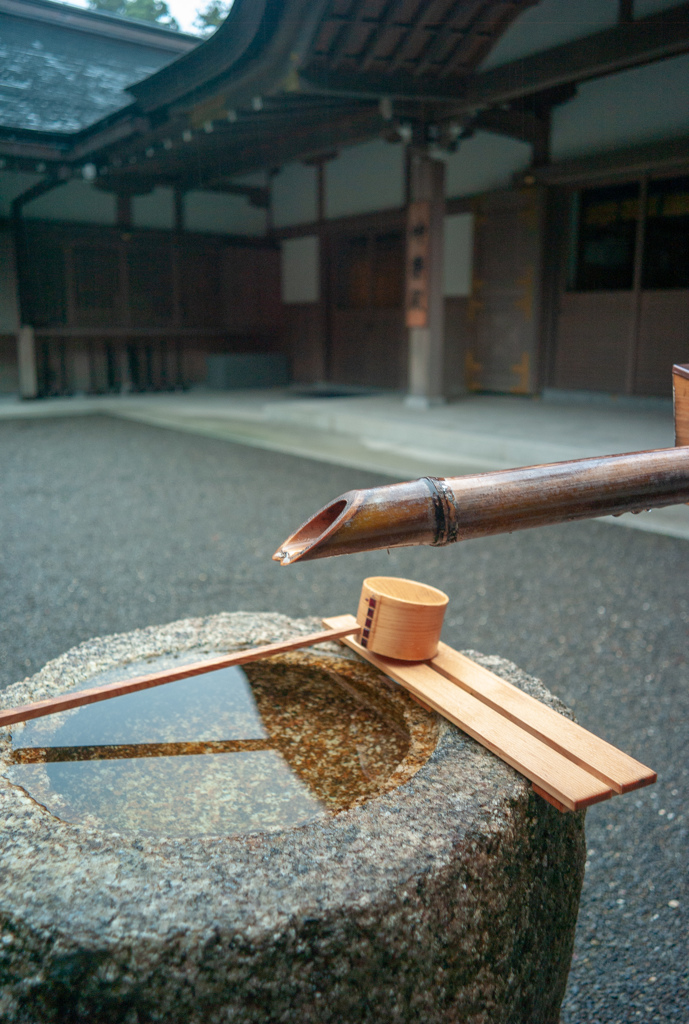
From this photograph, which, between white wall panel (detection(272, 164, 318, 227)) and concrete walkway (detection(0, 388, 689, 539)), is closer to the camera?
concrete walkway (detection(0, 388, 689, 539))

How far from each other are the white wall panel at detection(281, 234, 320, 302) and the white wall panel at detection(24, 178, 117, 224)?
2.84 metres

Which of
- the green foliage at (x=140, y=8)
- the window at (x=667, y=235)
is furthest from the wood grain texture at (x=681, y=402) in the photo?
the window at (x=667, y=235)

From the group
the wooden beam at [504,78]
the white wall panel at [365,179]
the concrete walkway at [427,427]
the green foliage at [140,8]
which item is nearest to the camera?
the green foliage at [140,8]

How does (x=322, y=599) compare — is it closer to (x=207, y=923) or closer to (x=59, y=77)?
(x=59, y=77)

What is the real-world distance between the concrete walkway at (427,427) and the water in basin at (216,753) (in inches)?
109

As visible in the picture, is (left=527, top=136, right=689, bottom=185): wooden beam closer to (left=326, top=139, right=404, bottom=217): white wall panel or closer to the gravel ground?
(left=326, top=139, right=404, bottom=217): white wall panel

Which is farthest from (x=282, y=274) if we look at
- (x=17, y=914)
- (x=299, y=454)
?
(x=17, y=914)

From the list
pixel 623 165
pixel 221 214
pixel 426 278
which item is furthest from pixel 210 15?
pixel 221 214

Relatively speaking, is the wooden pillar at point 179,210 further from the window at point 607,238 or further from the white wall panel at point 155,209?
the window at point 607,238

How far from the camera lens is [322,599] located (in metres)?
3.47

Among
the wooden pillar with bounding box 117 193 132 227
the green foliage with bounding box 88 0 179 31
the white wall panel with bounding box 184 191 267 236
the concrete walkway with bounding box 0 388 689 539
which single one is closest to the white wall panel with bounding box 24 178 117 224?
the wooden pillar with bounding box 117 193 132 227

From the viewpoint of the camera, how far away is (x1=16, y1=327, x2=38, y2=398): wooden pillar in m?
10.8

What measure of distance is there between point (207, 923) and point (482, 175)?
9.39 m

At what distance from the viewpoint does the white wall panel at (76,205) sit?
419 inches
